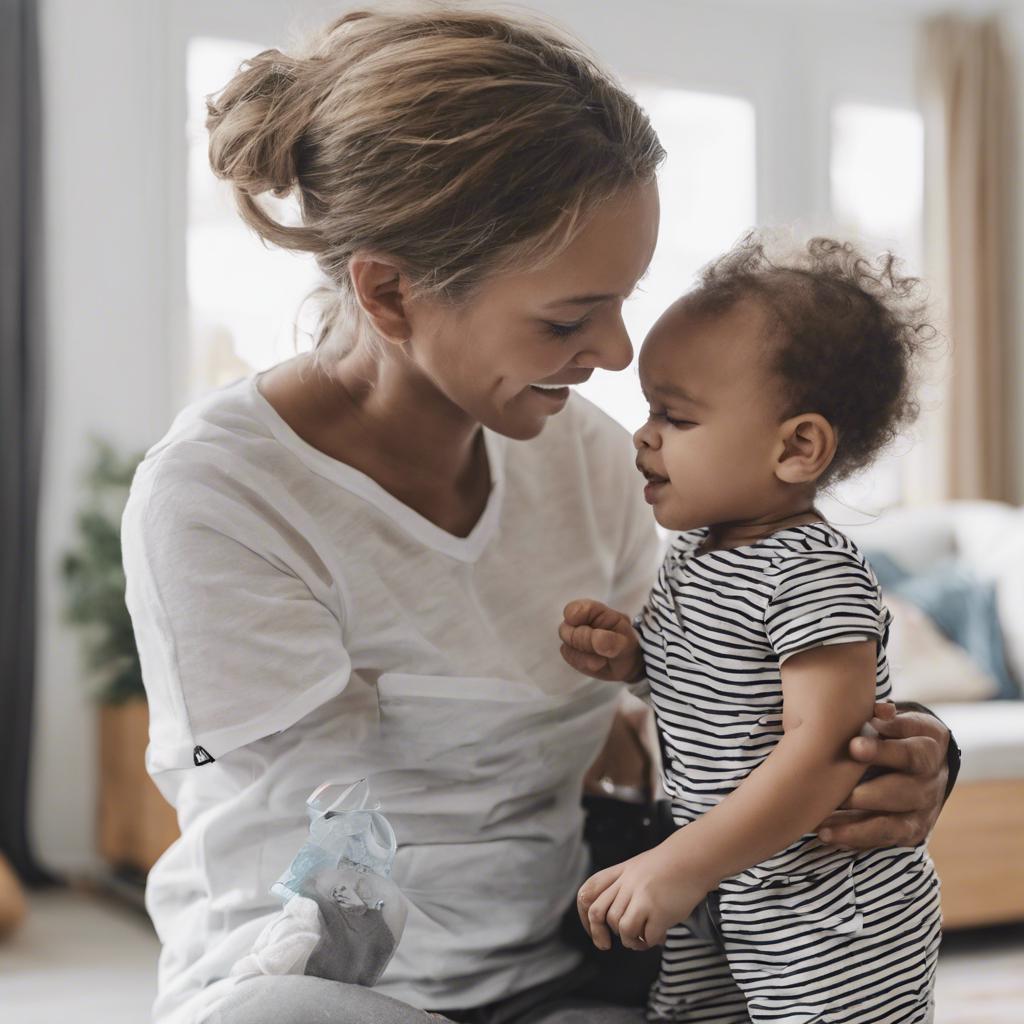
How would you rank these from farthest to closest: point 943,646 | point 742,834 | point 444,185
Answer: point 943,646
point 444,185
point 742,834

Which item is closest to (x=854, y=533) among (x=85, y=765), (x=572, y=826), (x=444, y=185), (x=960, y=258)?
(x=960, y=258)

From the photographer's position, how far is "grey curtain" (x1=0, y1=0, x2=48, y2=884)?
3.91 metres

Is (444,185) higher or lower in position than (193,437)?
higher

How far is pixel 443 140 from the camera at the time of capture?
1199 millimetres

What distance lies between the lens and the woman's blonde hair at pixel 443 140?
1208mm

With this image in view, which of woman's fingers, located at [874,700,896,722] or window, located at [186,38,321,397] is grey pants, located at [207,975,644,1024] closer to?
woman's fingers, located at [874,700,896,722]

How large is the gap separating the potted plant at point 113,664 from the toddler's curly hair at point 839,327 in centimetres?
269

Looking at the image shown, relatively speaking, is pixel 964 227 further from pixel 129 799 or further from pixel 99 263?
pixel 129 799

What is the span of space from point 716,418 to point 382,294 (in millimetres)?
337

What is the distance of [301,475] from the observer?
1307mm

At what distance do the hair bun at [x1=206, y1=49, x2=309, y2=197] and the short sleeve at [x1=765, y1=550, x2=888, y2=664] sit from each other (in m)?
0.59

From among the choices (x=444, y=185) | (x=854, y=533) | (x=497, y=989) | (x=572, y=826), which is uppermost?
(x=444, y=185)

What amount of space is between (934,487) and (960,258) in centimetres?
90

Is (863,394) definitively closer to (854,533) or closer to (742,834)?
(742,834)
